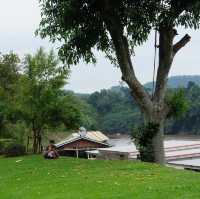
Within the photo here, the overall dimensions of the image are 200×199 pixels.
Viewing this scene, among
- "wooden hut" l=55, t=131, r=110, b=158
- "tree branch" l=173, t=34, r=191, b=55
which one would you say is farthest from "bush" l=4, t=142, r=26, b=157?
"wooden hut" l=55, t=131, r=110, b=158

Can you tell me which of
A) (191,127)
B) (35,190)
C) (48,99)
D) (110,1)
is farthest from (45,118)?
(191,127)

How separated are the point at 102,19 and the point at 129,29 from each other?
120 cm

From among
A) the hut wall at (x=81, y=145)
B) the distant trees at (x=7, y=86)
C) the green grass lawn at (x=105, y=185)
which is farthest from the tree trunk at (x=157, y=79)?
the hut wall at (x=81, y=145)

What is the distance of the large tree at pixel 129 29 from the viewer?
19.3m

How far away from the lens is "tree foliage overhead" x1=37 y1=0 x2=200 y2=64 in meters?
19.1

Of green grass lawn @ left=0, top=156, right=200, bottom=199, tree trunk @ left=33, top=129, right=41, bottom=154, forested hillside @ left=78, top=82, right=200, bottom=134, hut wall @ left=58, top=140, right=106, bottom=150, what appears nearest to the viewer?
green grass lawn @ left=0, top=156, right=200, bottom=199

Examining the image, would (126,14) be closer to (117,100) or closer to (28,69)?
(28,69)

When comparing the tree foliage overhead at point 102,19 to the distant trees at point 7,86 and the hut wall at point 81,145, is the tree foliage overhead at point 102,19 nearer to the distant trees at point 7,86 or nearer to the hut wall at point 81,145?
the distant trees at point 7,86

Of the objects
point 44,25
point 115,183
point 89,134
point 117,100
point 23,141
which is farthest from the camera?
point 117,100

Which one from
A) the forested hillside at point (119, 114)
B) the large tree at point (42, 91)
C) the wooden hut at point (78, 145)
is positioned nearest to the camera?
the large tree at point (42, 91)

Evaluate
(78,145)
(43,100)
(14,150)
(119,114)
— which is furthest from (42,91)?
(119,114)

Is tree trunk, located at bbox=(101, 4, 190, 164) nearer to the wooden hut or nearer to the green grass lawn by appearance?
the green grass lawn

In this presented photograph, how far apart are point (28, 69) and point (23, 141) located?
5728 mm

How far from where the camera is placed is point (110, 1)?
1905cm
